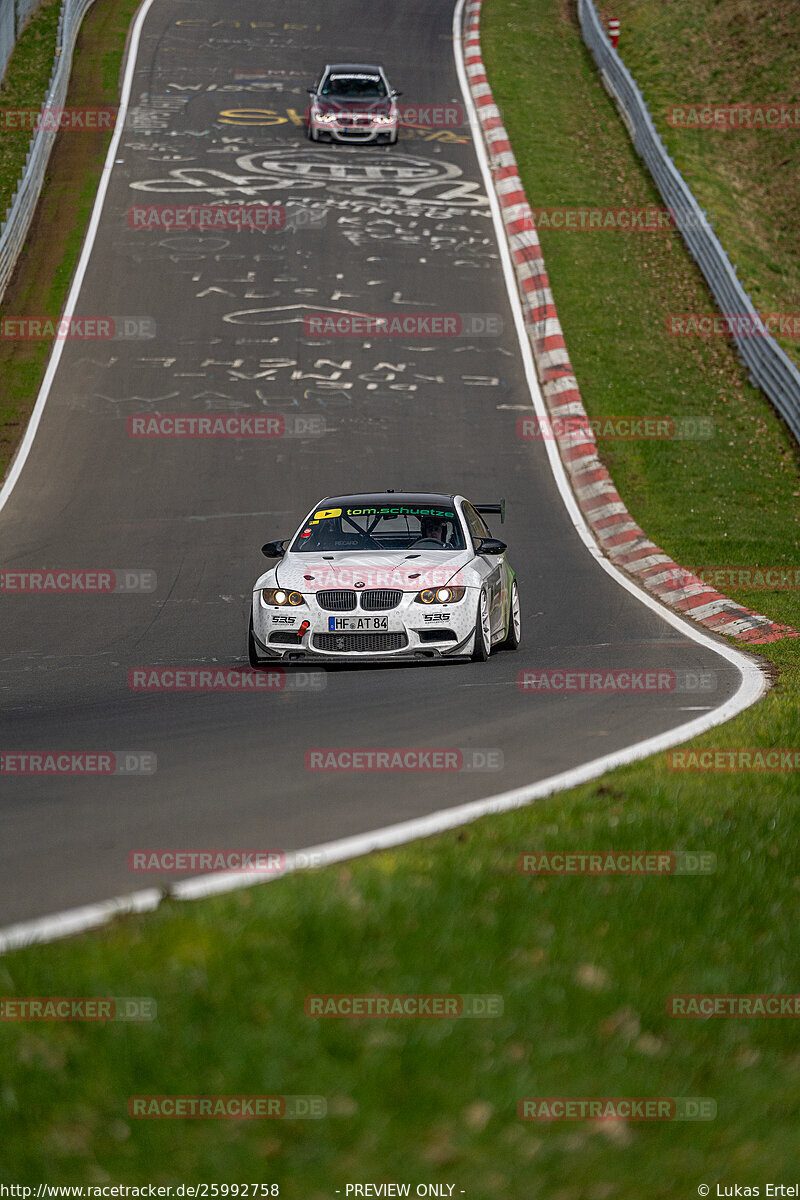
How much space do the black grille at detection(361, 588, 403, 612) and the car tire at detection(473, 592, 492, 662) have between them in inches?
27.8

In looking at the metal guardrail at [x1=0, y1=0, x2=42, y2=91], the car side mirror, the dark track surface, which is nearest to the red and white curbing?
the dark track surface

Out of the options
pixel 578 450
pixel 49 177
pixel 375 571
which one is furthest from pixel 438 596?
pixel 49 177

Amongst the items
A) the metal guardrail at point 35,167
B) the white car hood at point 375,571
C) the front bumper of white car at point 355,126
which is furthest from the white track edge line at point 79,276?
the white car hood at point 375,571

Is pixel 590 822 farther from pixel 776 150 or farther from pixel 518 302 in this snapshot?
pixel 776 150

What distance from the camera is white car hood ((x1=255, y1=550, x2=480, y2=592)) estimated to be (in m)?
11.6

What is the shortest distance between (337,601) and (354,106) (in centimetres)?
2639

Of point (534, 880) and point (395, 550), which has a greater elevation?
point (534, 880)

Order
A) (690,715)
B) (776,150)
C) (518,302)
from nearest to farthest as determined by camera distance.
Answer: (690,715) < (518,302) < (776,150)

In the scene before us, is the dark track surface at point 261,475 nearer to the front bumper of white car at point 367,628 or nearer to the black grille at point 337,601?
the front bumper of white car at point 367,628

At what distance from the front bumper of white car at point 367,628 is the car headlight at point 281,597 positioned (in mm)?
42

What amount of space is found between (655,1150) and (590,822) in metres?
2.47

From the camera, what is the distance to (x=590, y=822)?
6.14m

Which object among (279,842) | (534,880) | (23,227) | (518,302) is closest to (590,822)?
(534,880)

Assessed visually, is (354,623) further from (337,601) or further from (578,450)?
(578,450)
